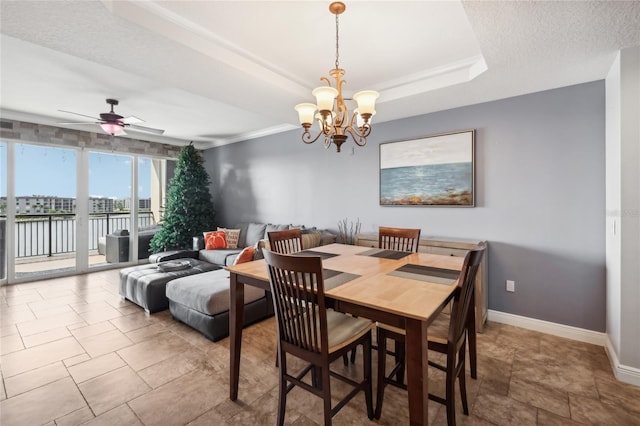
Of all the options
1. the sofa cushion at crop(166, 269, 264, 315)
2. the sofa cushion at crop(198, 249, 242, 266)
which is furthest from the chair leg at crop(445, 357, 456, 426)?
the sofa cushion at crop(198, 249, 242, 266)

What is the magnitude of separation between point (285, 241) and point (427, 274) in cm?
141

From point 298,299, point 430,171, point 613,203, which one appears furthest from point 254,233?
point 613,203

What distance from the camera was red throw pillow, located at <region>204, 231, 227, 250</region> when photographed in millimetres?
5102

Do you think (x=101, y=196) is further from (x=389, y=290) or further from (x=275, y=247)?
(x=389, y=290)

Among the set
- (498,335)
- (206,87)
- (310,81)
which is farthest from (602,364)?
(206,87)

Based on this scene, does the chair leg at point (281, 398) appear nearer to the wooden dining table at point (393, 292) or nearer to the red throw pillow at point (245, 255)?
the wooden dining table at point (393, 292)

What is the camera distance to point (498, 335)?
2877mm

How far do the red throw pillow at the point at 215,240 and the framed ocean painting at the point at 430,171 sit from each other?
2.94 meters

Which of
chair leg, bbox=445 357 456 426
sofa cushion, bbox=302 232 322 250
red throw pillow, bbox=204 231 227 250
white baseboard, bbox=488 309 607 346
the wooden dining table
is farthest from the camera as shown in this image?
red throw pillow, bbox=204 231 227 250

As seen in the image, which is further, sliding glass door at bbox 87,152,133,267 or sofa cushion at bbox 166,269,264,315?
sliding glass door at bbox 87,152,133,267

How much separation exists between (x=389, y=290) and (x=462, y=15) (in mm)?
2025

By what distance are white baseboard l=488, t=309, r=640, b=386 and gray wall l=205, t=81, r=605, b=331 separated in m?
0.06

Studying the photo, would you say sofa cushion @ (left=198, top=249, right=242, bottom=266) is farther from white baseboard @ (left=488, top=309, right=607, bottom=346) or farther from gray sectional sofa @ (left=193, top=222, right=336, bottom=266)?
white baseboard @ (left=488, top=309, right=607, bottom=346)

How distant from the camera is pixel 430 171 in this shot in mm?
3570
